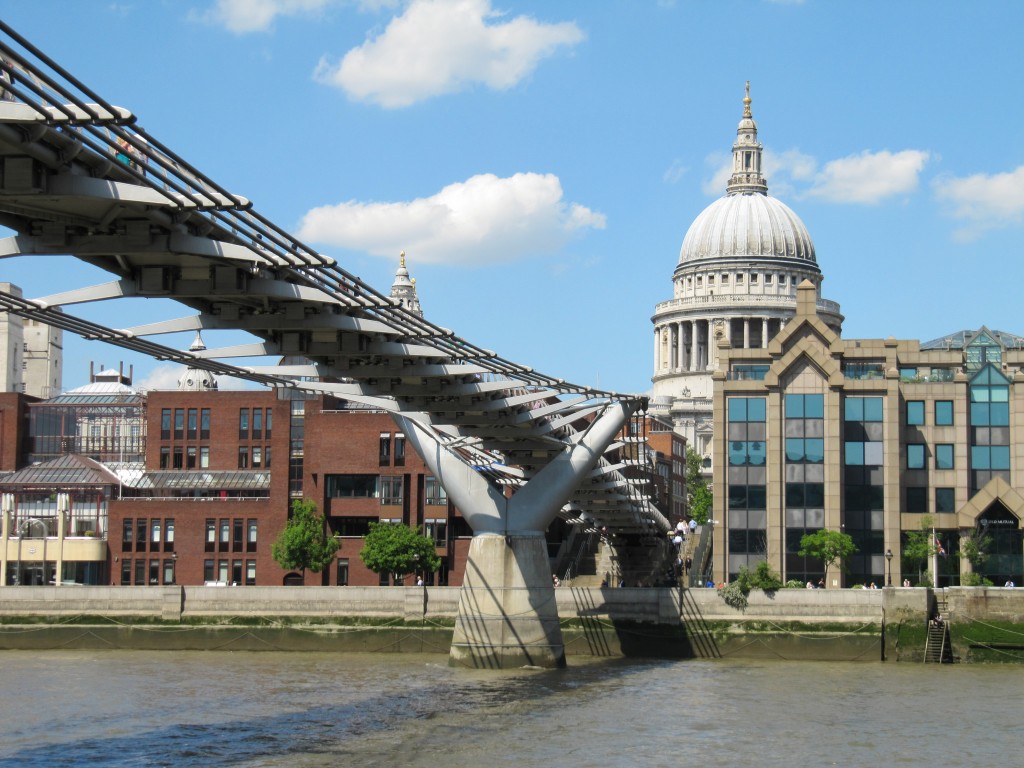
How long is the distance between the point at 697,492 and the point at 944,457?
2463 inches

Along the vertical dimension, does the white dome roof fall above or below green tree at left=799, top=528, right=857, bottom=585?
above

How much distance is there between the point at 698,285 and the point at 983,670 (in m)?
130

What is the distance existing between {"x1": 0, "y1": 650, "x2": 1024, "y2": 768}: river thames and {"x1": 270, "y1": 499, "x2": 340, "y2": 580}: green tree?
25954mm

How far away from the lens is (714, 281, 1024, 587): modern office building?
74.8 m

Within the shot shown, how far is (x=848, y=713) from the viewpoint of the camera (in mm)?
44156

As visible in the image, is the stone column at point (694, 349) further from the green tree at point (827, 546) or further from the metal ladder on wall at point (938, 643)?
the metal ladder on wall at point (938, 643)

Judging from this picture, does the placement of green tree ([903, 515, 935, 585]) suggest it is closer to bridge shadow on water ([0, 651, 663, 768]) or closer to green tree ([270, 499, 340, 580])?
bridge shadow on water ([0, 651, 663, 768])

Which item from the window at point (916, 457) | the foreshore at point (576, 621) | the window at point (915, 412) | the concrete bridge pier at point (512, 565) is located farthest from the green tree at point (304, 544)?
the window at point (915, 412)

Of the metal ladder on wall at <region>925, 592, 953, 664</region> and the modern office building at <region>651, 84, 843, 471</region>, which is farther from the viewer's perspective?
the modern office building at <region>651, 84, 843, 471</region>

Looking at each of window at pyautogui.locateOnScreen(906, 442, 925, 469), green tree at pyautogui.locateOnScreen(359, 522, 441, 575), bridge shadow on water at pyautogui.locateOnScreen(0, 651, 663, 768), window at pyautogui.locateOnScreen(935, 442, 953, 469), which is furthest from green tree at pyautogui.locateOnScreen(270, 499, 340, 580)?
bridge shadow on water at pyautogui.locateOnScreen(0, 651, 663, 768)

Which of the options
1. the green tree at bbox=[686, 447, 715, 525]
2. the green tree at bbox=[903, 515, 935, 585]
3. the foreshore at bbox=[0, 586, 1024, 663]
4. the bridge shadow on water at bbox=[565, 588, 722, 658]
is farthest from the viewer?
the green tree at bbox=[686, 447, 715, 525]

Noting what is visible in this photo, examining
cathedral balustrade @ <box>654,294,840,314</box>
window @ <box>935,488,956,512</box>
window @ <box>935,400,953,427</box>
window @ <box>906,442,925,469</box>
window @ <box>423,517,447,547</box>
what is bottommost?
window @ <box>423,517,447,547</box>

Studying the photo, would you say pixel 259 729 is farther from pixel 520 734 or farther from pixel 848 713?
pixel 848 713

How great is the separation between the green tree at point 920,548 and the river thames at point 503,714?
14449 millimetres
